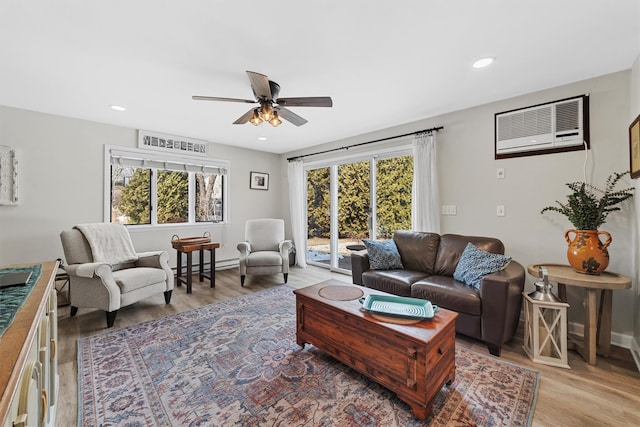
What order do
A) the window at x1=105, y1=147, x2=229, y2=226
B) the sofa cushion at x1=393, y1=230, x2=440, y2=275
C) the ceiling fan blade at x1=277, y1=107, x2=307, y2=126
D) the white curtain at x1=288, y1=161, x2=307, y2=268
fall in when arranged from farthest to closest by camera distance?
the white curtain at x1=288, y1=161, x2=307, y2=268 < the window at x1=105, y1=147, x2=229, y2=226 < the sofa cushion at x1=393, y1=230, x2=440, y2=275 < the ceiling fan blade at x1=277, y1=107, x2=307, y2=126

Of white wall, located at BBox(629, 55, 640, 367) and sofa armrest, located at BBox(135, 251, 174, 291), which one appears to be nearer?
white wall, located at BBox(629, 55, 640, 367)

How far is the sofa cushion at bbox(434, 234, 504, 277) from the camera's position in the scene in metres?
2.72

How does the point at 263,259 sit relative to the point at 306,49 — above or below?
below

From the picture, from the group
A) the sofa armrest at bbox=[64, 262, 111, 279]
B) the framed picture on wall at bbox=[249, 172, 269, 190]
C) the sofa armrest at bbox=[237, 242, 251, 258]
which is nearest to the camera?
the sofa armrest at bbox=[64, 262, 111, 279]

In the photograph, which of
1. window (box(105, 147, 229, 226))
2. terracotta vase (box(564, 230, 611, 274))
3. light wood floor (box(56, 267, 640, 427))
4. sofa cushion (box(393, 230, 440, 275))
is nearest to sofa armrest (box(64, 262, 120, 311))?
light wood floor (box(56, 267, 640, 427))

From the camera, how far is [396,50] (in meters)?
2.02

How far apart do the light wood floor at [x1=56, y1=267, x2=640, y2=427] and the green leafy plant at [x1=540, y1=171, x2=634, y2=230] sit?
108 centimetres

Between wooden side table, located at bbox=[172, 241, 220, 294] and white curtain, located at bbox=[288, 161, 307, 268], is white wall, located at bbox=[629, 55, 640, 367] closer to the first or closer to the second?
white curtain, located at bbox=[288, 161, 307, 268]

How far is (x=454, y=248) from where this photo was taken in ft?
9.62

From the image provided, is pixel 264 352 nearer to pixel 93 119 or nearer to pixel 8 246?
pixel 8 246

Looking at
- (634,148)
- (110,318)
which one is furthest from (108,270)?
(634,148)

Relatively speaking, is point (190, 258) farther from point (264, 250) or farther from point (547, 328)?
point (547, 328)

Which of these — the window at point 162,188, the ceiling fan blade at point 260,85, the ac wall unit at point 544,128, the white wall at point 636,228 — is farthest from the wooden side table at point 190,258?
the white wall at point 636,228

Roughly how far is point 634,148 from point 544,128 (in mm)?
705
